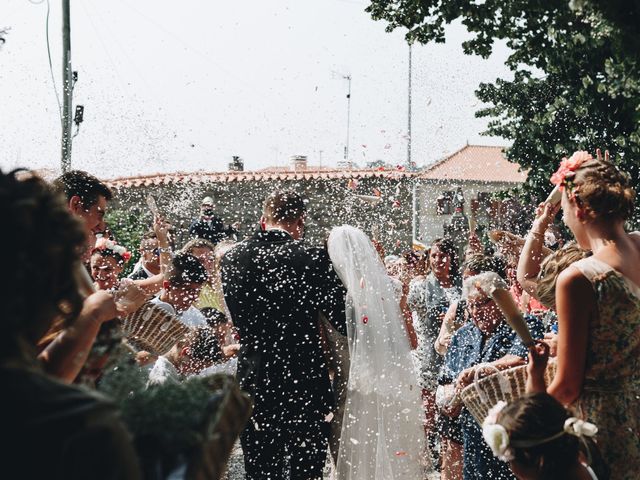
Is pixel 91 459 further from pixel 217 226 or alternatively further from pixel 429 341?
pixel 217 226

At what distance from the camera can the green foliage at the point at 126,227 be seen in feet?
57.3

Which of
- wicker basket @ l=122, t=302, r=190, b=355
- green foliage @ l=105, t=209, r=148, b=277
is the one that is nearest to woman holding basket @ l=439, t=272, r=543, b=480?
wicker basket @ l=122, t=302, r=190, b=355

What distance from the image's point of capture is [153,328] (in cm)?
380

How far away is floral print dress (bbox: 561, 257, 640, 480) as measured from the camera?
2.75 meters

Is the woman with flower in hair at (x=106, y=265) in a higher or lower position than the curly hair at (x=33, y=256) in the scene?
lower

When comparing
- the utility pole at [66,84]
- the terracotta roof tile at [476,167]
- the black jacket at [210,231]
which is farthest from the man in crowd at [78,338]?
the terracotta roof tile at [476,167]

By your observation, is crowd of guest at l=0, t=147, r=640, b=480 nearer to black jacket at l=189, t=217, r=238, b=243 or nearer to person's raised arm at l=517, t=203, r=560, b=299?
person's raised arm at l=517, t=203, r=560, b=299

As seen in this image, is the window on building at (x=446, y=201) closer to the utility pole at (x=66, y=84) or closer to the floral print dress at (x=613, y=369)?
the utility pole at (x=66, y=84)

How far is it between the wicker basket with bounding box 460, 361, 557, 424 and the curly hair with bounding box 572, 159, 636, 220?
0.66m

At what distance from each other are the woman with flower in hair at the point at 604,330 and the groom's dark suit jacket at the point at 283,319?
1.63 metres

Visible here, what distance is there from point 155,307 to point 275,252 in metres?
0.79

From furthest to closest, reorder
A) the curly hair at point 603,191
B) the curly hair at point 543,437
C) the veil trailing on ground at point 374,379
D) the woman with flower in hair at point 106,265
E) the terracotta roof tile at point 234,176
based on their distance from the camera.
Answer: the terracotta roof tile at point 234,176 < the woman with flower in hair at point 106,265 < the veil trailing on ground at point 374,379 < the curly hair at point 603,191 < the curly hair at point 543,437

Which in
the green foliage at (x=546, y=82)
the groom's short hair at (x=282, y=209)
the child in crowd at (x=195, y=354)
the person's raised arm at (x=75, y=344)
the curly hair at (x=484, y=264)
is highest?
the green foliage at (x=546, y=82)

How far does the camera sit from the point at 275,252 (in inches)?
166
